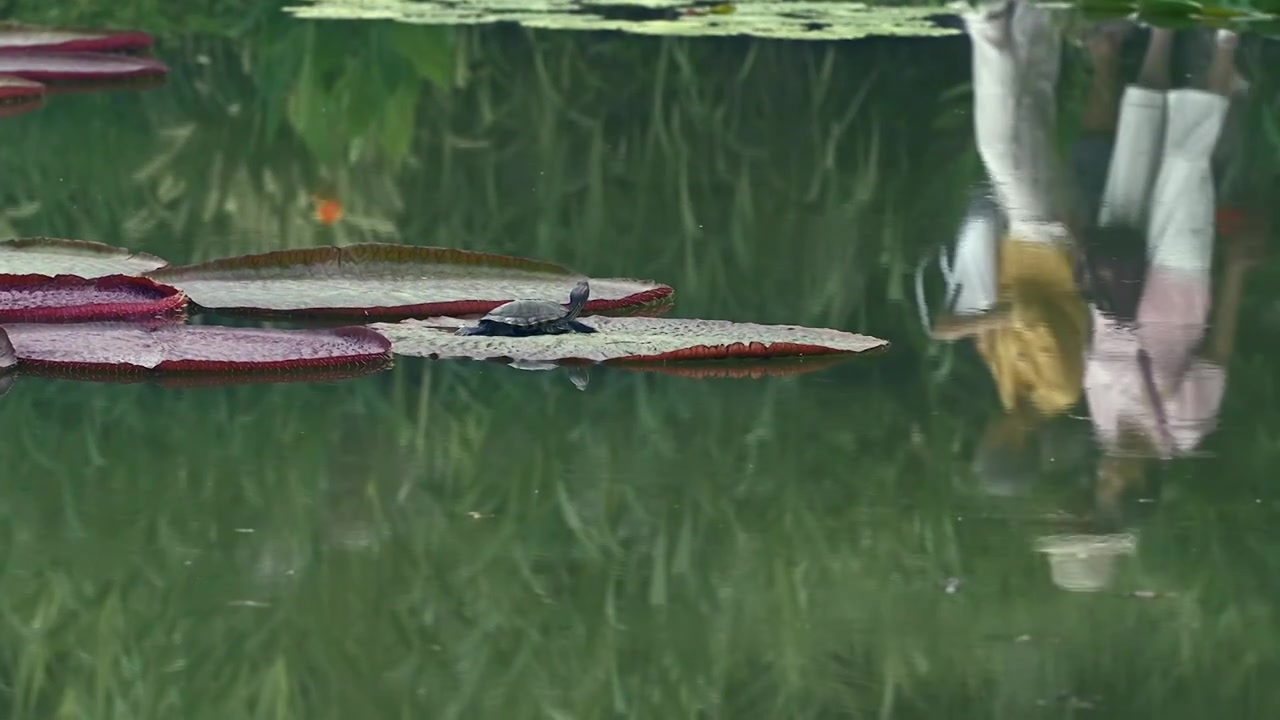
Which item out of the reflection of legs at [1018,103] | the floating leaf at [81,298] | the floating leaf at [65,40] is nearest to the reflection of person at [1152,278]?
the reflection of legs at [1018,103]

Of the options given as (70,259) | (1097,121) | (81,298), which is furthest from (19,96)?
(81,298)

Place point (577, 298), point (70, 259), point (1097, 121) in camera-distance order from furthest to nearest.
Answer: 1. point (1097, 121)
2. point (70, 259)
3. point (577, 298)

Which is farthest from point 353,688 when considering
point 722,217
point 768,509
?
point 722,217

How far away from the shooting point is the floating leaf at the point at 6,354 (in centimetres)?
341

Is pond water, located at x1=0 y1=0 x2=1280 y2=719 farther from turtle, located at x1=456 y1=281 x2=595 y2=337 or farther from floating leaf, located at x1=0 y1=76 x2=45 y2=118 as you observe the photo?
floating leaf, located at x1=0 y1=76 x2=45 y2=118

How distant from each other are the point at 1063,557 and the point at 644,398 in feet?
2.81

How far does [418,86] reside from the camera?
23.8 feet

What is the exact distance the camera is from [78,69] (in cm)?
718

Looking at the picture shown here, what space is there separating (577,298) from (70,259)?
0.98 meters

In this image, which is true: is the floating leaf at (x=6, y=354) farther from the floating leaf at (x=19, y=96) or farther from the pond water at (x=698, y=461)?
the floating leaf at (x=19, y=96)

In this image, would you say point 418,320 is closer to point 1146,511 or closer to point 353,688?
point 1146,511

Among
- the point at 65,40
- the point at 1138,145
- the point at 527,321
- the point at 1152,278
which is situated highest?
the point at 527,321

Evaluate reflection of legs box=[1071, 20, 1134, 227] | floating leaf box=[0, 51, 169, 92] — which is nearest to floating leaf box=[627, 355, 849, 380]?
reflection of legs box=[1071, 20, 1134, 227]

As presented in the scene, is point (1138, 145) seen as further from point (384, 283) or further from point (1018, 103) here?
point (384, 283)
